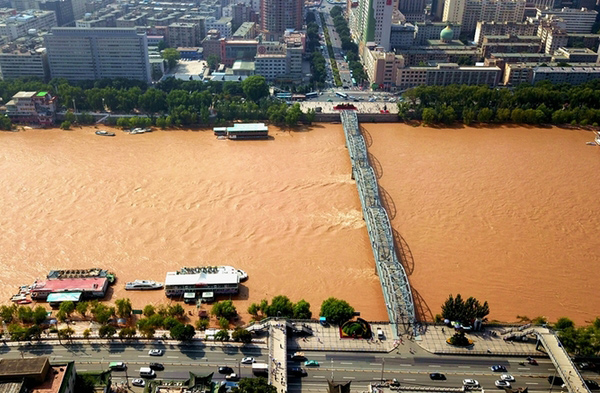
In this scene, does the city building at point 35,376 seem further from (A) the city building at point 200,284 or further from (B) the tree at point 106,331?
(A) the city building at point 200,284

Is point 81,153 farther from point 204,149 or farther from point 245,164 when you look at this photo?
point 245,164

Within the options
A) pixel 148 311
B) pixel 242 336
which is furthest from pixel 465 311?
pixel 148 311

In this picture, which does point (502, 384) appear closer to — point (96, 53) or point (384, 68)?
point (384, 68)

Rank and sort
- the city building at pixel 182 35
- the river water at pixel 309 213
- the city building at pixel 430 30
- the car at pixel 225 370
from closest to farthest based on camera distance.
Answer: the car at pixel 225 370, the river water at pixel 309 213, the city building at pixel 182 35, the city building at pixel 430 30

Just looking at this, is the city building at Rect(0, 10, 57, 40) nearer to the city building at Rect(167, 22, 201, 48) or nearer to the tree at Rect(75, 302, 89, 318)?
the city building at Rect(167, 22, 201, 48)

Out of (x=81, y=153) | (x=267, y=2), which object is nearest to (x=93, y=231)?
(x=81, y=153)

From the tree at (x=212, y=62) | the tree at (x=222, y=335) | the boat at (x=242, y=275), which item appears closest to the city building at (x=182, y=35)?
the tree at (x=212, y=62)

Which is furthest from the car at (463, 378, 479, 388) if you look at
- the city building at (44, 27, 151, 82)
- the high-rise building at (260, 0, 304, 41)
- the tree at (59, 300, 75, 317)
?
the high-rise building at (260, 0, 304, 41)
